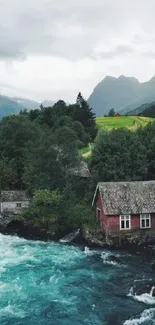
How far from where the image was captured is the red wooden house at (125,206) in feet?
165

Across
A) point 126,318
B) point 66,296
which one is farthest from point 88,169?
point 126,318

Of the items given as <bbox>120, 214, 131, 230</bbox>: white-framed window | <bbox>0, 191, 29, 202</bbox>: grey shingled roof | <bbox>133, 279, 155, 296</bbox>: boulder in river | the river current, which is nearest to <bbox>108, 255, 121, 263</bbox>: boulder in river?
the river current

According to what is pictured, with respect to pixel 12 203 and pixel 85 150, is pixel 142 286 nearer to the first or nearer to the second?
pixel 12 203

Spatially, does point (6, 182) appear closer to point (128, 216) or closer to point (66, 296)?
point (128, 216)

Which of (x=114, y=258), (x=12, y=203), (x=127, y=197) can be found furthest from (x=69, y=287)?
(x=12, y=203)

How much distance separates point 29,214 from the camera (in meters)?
55.0

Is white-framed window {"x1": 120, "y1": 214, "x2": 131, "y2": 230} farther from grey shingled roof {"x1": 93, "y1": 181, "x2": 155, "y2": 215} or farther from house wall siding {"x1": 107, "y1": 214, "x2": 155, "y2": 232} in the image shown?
grey shingled roof {"x1": 93, "y1": 181, "x2": 155, "y2": 215}

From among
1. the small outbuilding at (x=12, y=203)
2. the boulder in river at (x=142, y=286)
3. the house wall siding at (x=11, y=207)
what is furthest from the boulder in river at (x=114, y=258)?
the house wall siding at (x=11, y=207)

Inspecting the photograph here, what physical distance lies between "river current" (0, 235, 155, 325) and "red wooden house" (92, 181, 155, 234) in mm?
4423

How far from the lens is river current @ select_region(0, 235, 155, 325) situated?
106ft

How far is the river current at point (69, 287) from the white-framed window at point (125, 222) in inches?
179

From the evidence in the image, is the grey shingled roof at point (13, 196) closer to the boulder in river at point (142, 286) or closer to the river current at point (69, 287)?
the river current at point (69, 287)

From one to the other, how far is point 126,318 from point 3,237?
79.1ft

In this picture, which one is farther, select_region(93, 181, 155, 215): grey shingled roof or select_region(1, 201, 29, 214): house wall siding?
select_region(1, 201, 29, 214): house wall siding
